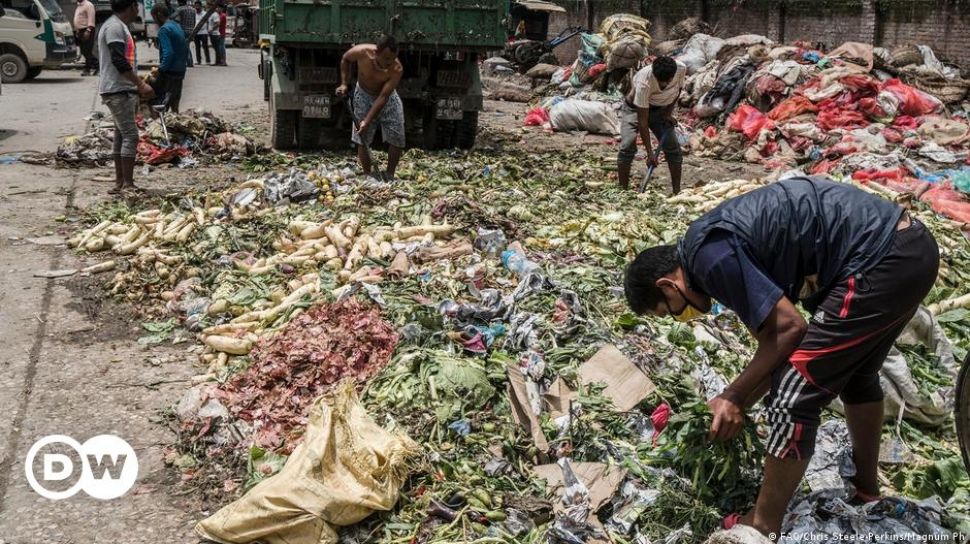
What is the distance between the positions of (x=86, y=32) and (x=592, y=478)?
850 inches

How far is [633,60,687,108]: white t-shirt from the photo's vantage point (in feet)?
29.1

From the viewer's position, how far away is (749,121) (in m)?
13.5

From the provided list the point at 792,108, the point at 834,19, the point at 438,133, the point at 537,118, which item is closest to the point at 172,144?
the point at 438,133

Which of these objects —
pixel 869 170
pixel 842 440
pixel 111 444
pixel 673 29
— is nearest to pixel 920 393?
pixel 842 440

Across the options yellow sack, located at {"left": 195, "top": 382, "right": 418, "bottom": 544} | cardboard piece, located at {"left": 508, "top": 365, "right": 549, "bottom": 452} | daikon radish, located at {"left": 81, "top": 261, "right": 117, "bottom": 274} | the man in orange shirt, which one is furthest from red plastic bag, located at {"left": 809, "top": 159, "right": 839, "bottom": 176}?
the man in orange shirt

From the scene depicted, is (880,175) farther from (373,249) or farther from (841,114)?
(373,249)

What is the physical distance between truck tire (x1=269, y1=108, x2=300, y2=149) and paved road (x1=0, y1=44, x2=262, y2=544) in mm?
2469

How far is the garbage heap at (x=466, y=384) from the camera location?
3.56 metres

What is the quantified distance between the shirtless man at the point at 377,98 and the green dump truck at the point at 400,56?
4.31 ft

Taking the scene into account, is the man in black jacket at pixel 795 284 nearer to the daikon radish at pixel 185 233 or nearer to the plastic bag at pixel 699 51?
the daikon radish at pixel 185 233

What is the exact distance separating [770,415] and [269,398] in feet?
8.59

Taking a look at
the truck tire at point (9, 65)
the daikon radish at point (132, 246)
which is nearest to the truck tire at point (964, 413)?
the daikon radish at point (132, 246)

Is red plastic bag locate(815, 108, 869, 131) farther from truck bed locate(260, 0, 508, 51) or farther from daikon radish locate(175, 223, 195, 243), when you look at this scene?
daikon radish locate(175, 223, 195, 243)

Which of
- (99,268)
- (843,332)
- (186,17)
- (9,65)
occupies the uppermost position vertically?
(186,17)
